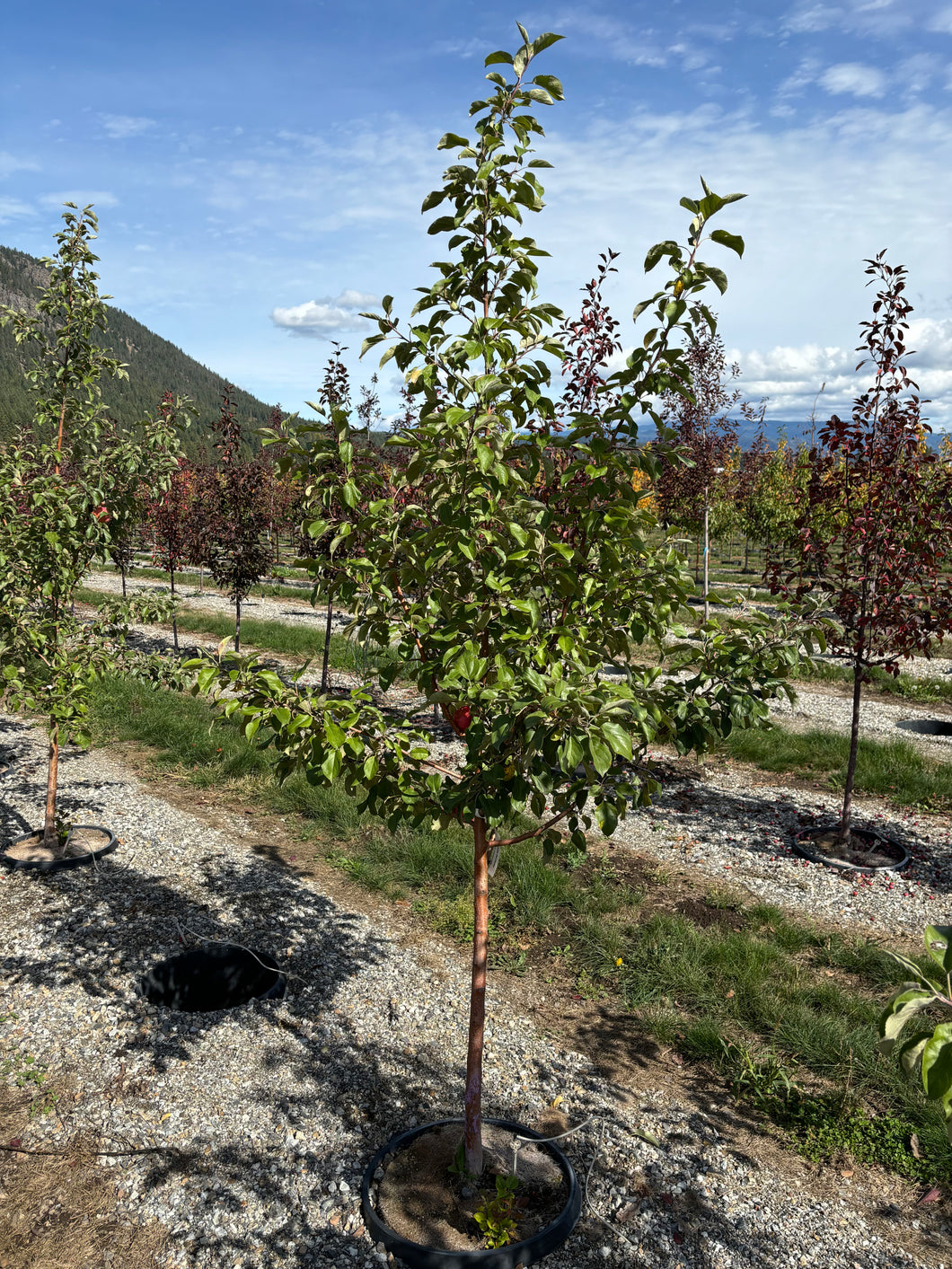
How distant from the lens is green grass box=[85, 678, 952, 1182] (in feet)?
12.4

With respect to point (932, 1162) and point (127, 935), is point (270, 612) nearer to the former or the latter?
point (127, 935)

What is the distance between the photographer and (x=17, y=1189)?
323cm

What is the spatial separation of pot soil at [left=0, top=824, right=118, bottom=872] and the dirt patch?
9.45 ft

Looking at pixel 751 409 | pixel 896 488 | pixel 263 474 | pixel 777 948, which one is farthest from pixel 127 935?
pixel 751 409

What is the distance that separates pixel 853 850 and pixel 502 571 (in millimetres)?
5886

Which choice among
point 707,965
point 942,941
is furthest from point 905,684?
point 942,941

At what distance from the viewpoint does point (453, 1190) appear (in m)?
3.26

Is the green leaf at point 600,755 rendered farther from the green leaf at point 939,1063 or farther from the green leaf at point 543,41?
the green leaf at point 543,41

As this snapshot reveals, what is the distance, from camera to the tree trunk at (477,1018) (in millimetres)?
3221

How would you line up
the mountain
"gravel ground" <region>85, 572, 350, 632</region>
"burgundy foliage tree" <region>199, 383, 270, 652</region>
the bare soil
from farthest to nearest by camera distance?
the mountain → "gravel ground" <region>85, 572, 350, 632</region> → "burgundy foliage tree" <region>199, 383, 270, 652</region> → the bare soil

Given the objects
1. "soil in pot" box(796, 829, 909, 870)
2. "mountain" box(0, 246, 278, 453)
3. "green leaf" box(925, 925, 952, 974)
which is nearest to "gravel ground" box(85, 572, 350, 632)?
"soil in pot" box(796, 829, 909, 870)

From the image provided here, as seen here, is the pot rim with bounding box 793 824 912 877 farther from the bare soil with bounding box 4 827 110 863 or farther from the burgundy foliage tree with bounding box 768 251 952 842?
the bare soil with bounding box 4 827 110 863

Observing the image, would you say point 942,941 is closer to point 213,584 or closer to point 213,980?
point 213,980

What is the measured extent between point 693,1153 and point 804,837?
444cm
